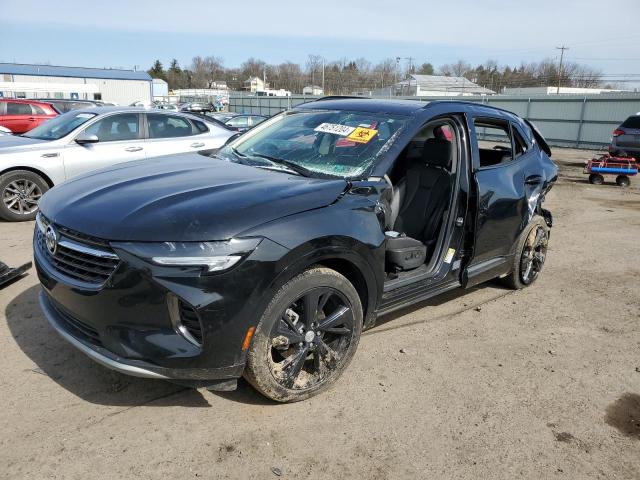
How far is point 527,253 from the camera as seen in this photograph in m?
5.00

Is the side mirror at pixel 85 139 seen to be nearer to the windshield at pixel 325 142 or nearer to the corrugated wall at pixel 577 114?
the windshield at pixel 325 142

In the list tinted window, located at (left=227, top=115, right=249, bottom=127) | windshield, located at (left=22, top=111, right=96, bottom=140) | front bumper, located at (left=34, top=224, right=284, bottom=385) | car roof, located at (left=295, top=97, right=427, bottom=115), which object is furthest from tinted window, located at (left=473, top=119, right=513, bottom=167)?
tinted window, located at (left=227, top=115, right=249, bottom=127)

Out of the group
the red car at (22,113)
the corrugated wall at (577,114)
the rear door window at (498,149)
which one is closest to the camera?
the rear door window at (498,149)

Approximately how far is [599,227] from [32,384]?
26.0ft

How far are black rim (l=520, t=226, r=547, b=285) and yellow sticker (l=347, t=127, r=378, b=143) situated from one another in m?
2.21

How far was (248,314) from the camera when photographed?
255 centimetres

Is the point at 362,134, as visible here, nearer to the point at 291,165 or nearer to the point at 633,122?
the point at 291,165

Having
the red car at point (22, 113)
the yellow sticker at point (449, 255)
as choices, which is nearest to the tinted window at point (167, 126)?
the yellow sticker at point (449, 255)

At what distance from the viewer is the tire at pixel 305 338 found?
2.70m

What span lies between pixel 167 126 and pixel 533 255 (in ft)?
19.7

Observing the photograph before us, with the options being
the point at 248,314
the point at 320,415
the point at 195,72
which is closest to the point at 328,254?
the point at 248,314

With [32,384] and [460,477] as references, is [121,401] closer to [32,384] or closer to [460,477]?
[32,384]

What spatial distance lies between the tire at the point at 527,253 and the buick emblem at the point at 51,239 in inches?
152

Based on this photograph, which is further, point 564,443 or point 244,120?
point 244,120
